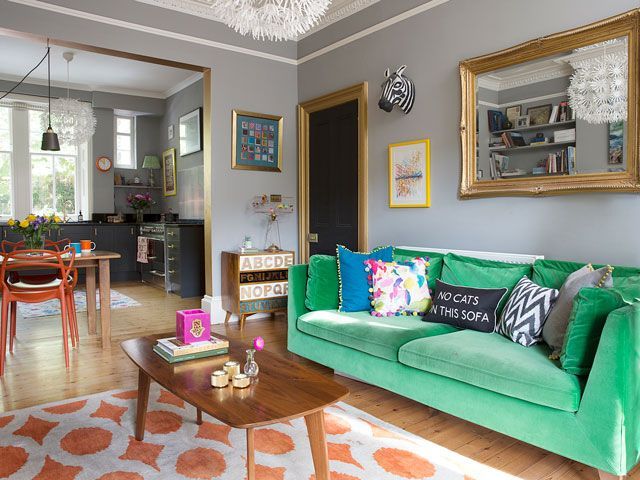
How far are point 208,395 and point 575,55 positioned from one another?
2.81 metres

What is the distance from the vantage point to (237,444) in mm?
2279

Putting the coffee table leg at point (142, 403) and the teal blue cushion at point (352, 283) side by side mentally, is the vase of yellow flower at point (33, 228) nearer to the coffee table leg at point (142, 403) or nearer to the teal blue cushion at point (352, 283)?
the coffee table leg at point (142, 403)

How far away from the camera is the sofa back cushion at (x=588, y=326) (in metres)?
1.98

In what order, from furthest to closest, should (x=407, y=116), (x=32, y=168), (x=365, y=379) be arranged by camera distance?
(x=32, y=168)
(x=407, y=116)
(x=365, y=379)

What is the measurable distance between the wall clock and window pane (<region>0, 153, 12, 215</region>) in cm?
124

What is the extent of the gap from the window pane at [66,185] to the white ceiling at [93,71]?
3.99ft

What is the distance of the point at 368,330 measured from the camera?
2859 millimetres

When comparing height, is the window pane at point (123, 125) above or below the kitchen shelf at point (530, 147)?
above

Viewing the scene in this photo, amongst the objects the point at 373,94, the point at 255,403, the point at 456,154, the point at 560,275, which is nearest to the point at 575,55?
the point at 456,154

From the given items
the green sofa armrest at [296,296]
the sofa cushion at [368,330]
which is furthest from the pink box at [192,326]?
the green sofa armrest at [296,296]

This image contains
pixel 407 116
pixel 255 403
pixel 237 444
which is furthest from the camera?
pixel 407 116

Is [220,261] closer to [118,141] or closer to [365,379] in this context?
[365,379]

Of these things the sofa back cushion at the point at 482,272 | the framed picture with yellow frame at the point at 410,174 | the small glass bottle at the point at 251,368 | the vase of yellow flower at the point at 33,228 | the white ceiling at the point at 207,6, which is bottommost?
the small glass bottle at the point at 251,368

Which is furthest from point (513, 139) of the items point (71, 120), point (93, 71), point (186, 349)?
point (93, 71)
